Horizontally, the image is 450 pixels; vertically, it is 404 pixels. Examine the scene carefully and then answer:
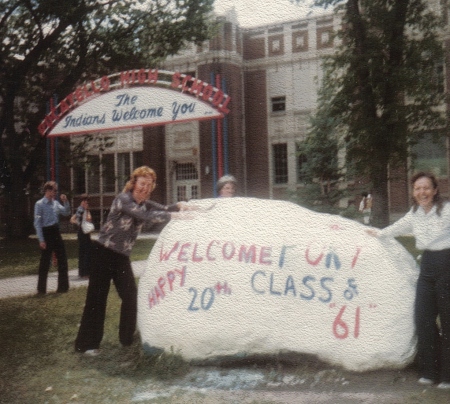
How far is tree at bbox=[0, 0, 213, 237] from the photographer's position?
21344mm

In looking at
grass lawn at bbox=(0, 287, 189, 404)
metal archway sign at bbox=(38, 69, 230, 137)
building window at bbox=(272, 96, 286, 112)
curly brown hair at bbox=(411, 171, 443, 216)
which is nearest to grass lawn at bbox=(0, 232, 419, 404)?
grass lawn at bbox=(0, 287, 189, 404)

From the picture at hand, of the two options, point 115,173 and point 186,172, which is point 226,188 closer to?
point 186,172

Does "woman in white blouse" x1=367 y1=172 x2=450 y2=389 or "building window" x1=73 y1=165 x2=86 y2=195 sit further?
"building window" x1=73 y1=165 x2=86 y2=195

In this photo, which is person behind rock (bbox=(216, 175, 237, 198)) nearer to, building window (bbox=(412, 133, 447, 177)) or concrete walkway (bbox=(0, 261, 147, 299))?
concrete walkway (bbox=(0, 261, 147, 299))

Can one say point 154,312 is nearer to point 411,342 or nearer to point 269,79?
point 411,342

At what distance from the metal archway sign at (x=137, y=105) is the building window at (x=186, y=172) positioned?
15.3 meters

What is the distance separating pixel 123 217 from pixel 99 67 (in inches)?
741

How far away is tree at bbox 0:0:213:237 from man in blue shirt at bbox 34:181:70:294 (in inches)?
495

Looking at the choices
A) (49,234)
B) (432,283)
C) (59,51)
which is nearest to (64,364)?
(432,283)

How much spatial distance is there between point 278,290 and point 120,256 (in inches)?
63.7

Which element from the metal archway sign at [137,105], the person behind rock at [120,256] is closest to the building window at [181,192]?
the metal archway sign at [137,105]

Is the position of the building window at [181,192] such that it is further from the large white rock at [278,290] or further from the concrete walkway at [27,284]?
the large white rock at [278,290]

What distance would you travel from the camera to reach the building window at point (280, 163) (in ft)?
91.7

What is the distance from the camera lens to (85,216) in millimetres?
10664
